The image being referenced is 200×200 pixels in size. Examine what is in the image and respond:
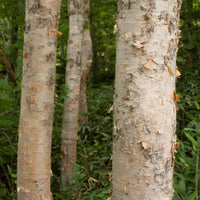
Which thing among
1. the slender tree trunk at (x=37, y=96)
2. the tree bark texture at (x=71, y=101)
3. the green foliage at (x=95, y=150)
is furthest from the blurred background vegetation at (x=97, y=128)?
the slender tree trunk at (x=37, y=96)

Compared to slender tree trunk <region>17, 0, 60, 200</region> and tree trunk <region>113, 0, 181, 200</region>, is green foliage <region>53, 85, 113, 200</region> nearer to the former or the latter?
slender tree trunk <region>17, 0, 60, 200</region>

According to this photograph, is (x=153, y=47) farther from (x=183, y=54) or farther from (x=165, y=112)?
(x=183, y=54)

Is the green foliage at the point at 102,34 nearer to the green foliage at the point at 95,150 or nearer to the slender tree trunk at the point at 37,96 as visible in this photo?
the green foliage at the point at 95,150

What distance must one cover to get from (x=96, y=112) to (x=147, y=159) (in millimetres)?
5299

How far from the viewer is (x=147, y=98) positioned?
3.52 ft

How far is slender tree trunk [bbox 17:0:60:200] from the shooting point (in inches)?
83.7

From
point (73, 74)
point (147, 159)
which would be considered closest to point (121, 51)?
point (147, 159)

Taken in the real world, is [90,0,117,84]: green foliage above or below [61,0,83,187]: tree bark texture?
above

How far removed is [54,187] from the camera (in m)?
4.33

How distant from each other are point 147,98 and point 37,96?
1.30 metres

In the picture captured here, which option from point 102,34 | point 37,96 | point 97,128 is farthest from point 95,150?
point 102,34

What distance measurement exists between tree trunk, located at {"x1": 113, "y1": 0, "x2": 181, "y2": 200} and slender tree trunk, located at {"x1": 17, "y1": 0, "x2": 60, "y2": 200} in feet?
3.90

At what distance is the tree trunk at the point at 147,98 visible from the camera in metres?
1.07

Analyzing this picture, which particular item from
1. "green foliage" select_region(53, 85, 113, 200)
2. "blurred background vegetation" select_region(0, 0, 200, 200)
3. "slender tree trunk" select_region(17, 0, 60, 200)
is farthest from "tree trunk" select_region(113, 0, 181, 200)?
"green foliage" select_region(53, 85, 113, 200)
